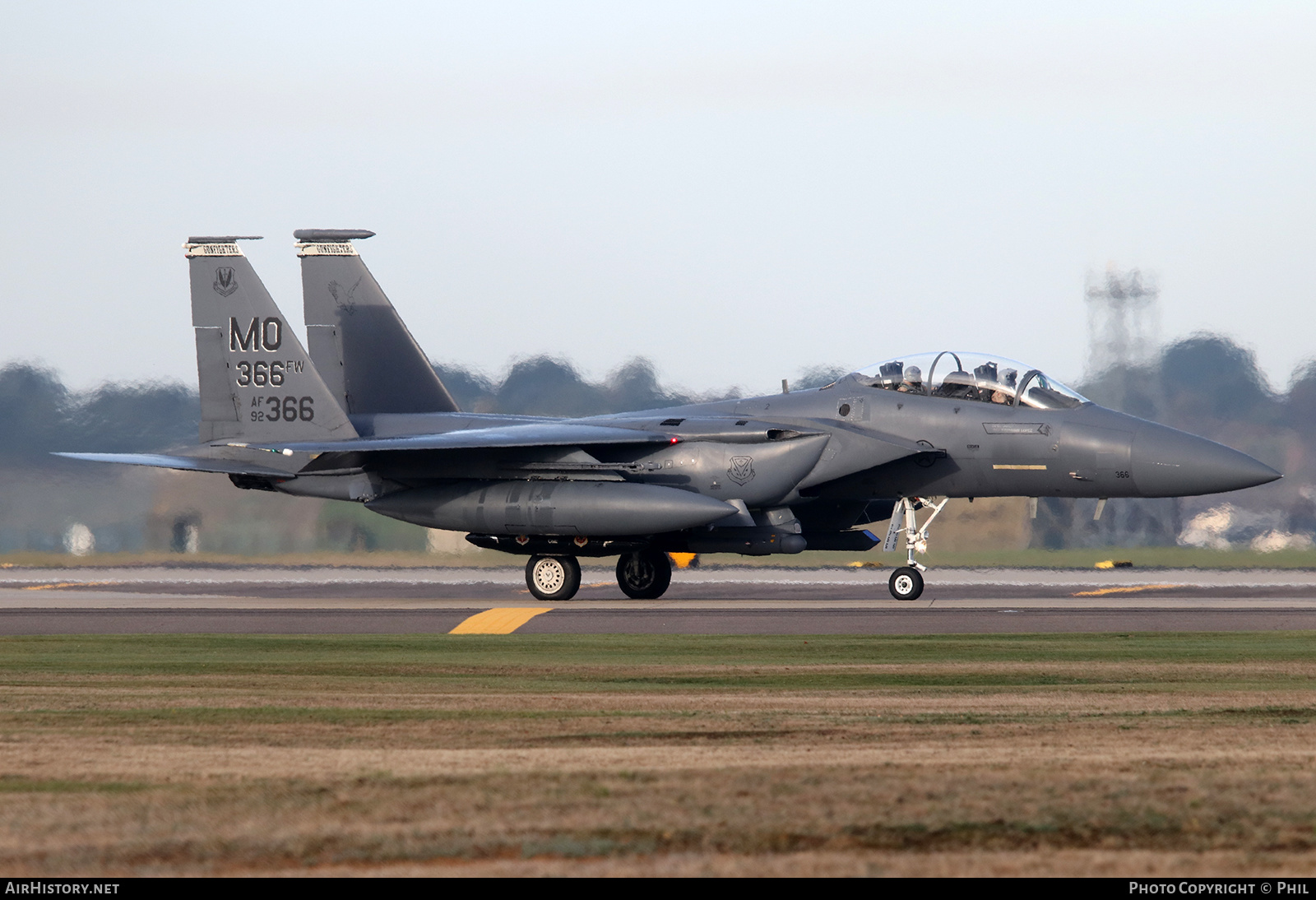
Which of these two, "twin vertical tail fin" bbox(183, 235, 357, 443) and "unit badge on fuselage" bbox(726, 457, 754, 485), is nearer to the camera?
"unit badge on fuselage" bbox(726, 457, 754, 485)

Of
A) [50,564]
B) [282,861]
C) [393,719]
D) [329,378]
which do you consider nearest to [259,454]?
[329,378]

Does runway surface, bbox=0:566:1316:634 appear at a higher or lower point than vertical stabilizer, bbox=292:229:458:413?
lower

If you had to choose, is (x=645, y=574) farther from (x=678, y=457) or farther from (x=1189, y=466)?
(x=1189, y=466)

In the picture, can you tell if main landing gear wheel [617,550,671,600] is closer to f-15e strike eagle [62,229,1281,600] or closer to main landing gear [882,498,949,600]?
f-15e strike eagle [62,229,1281,600]

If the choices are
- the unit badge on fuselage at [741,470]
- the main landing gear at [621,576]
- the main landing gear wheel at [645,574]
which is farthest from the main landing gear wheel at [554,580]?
the unit badge on fuselage at [741,470]

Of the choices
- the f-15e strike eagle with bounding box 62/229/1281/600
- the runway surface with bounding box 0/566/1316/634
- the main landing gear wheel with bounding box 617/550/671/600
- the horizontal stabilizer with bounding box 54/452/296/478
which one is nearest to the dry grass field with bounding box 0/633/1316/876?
the runway surface with bounding box 0/566/1316/634

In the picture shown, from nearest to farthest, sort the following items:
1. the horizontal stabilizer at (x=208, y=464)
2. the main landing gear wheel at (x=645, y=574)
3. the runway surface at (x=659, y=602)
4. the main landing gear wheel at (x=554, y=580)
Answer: the runway surface at (x=659, y=602), the main landing gear wheel at (x=554, y=580), the main landing gear wheel at (x=645, y=574), the horizontal stabilizer at (x=208, y=464)

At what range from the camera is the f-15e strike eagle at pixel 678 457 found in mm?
19938

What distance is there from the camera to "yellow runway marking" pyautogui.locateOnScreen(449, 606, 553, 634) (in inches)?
628

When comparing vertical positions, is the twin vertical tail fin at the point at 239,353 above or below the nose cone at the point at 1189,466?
above

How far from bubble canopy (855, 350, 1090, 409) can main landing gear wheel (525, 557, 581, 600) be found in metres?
5.79

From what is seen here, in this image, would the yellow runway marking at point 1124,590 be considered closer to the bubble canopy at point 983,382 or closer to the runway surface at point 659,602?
the runway surface at point 659,602

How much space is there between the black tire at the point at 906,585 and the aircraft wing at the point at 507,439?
155 inches
